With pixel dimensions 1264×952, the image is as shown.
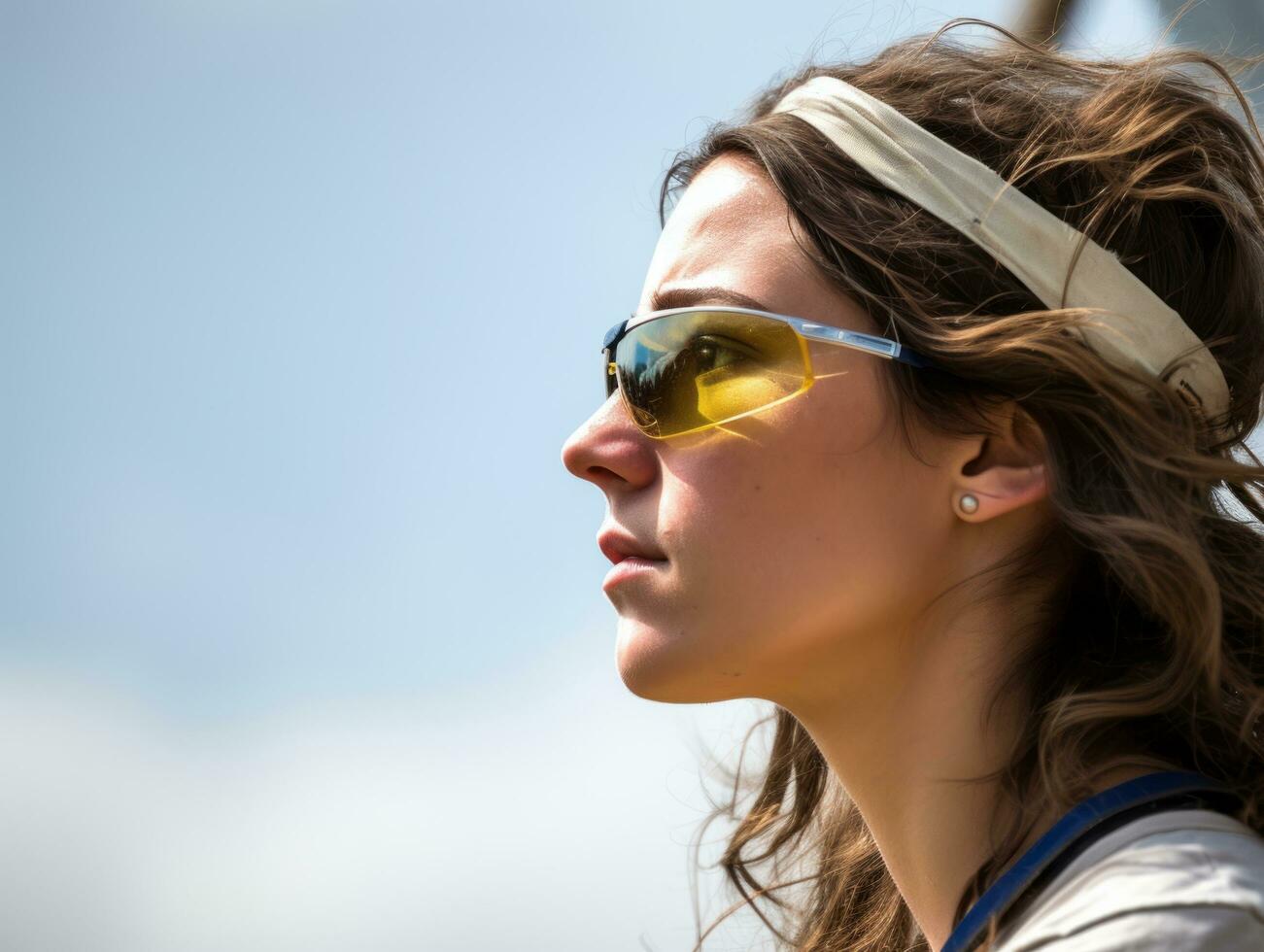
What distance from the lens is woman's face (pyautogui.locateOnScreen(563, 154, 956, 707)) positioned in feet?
8.20

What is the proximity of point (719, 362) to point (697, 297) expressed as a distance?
0.51ft

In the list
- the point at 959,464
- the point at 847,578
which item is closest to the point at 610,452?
the point at 847,578

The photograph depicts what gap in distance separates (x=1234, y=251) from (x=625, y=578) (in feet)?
4.65

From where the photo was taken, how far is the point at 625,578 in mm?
2590

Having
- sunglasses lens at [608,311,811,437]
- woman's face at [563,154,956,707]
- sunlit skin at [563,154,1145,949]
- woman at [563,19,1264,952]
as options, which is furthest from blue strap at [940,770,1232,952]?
sunglasses lens at [608,311,811,437]

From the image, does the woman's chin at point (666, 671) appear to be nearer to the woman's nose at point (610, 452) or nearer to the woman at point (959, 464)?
the woman at point (959, 464)

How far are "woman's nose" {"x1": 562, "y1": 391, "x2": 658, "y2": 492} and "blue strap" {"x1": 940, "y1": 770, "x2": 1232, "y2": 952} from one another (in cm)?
98

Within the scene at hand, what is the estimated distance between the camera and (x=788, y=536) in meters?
2.50

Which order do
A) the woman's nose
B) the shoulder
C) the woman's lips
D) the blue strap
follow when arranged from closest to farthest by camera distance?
1. the shoulder
2. the blue strap
3. the woman's lips
4. the woman's nose

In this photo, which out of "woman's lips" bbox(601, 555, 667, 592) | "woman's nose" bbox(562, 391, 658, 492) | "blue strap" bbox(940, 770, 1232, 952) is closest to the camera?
"blue strap" bbox(940, 770, 1232, 952)

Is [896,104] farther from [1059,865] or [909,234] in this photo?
[1059,865]

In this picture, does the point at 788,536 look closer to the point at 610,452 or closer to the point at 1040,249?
the point at 610,452

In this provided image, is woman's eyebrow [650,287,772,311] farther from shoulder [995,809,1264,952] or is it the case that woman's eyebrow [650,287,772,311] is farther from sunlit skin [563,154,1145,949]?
shoulder [995,809,1264,952]

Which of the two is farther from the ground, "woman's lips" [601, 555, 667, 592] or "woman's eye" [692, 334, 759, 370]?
"woman's eye" [692, 334, 759, 370]
